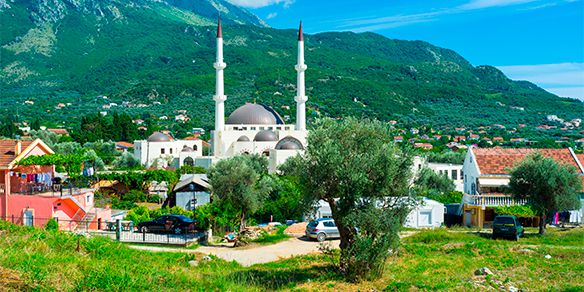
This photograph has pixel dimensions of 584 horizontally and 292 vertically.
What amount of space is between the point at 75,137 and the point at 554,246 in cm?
8199

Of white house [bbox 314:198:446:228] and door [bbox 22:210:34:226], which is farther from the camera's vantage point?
white house [bbox 314:198:446:228]

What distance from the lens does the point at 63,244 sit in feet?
47.8

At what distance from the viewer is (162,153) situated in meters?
66.1

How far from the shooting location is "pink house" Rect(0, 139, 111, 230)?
77.9ft

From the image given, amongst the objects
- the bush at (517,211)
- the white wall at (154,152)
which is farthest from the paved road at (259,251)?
the white wall at (154,152)

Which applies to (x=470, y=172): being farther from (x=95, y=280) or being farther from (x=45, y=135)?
(x=45, y=135)

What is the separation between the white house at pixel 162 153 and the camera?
210ft

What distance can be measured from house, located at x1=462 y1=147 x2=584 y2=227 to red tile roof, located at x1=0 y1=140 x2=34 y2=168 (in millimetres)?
23467

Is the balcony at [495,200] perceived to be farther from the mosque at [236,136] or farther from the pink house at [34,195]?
the mosque at [236,136]

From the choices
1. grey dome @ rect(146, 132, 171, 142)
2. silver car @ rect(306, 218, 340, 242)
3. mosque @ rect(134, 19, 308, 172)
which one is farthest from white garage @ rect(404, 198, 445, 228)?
grey dome @ rect(146, 132, 171, 142)

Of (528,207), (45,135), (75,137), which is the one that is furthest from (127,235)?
(75,137)

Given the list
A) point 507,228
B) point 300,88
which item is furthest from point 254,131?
point 507,228

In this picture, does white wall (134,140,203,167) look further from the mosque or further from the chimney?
the chimney

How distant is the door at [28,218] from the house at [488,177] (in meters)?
22.6
